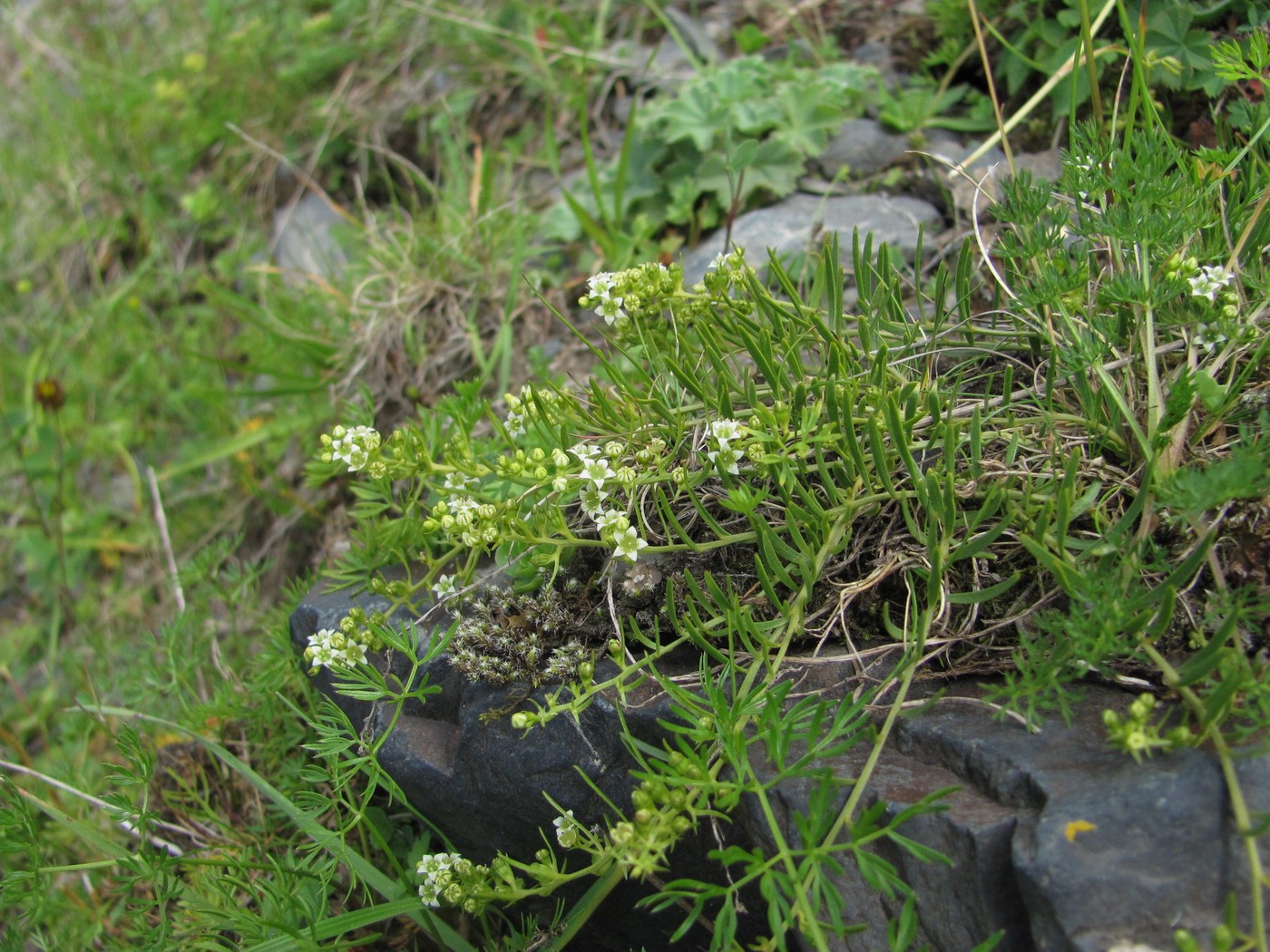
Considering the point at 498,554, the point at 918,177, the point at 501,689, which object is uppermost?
the point at 918,177

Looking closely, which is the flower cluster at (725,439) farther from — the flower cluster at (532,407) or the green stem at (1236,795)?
the green stem at (1236,795)

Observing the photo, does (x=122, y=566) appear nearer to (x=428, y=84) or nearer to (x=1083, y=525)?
(x=428, y=84)

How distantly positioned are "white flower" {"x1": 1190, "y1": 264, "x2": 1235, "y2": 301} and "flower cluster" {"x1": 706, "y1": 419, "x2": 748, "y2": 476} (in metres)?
0.97

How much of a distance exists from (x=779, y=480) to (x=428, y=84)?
3734mm

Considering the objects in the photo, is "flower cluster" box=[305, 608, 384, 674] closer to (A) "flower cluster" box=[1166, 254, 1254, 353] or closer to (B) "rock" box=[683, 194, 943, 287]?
(B) "rock" box=[683, 194, 943, 287]

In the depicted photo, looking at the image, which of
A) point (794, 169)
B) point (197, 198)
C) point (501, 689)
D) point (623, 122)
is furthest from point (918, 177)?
point (197, 198)

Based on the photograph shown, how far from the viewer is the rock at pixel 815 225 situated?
3252mm

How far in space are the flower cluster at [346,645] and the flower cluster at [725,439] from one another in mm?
848

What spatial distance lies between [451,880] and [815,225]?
7.56 ft

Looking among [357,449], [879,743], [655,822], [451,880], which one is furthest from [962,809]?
[357,449]

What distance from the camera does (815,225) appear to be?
320cm

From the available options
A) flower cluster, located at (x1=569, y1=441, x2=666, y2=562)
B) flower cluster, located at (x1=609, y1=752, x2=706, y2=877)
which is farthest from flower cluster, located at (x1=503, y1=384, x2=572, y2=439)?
flower cluster, located at (x1=609, y1=752, x2=706, y2=877)

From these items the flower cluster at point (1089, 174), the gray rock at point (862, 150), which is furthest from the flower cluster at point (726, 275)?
the gray rock at point (862, 150)

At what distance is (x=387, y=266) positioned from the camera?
389 cm
